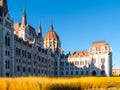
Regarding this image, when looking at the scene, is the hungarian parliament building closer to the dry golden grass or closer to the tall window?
the tall window

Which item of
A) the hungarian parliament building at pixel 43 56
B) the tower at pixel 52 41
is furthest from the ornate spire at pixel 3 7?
the tower at pixel 52 41

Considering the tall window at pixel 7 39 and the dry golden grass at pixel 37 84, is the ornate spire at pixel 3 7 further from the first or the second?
the dry golden grass at pixel 37 84

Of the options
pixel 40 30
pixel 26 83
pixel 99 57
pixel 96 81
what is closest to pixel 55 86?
pixel 26 83

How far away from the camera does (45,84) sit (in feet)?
55.4

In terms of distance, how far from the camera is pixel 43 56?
86.6 metres

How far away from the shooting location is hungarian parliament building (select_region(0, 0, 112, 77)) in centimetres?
5719

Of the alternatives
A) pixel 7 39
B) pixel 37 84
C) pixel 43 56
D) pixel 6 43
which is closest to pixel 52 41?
pixel 43 56

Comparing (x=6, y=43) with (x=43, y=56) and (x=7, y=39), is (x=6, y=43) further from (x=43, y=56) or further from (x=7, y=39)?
(x=43, y=56)

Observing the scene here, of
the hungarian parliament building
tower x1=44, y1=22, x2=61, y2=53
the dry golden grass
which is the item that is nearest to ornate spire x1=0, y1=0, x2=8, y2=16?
the hungarian parliament building

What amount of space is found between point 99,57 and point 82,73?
9260mm

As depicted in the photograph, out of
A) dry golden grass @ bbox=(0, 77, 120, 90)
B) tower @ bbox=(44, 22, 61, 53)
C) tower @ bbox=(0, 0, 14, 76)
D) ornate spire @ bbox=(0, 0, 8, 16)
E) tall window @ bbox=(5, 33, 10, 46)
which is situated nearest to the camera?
dry golden grass @ bbox=(0, 77, 120, 90)

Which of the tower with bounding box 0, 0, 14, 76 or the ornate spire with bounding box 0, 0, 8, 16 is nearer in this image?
the tower with bounding box 0, 0, 14, 76

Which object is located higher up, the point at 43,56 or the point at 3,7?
the point at 3,7

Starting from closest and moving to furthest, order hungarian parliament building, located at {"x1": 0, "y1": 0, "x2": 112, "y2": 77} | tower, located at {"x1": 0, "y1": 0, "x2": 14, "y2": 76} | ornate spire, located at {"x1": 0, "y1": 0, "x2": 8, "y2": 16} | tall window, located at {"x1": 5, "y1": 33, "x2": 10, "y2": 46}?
tower, located at {"x1": 0, "y1": 0, "x2": 14, "y2": 76}
tall window, located at {"x1": 5, "y1": 33, "x2": 10, "y2": 46}
ornate spire, located at {"x1": 0, "y1": 0, "x2": 8, "y2": 16}
hungarian parliament building, located at {"x1": 0, "y1": 0, "x2": 112, "y2": 77}
